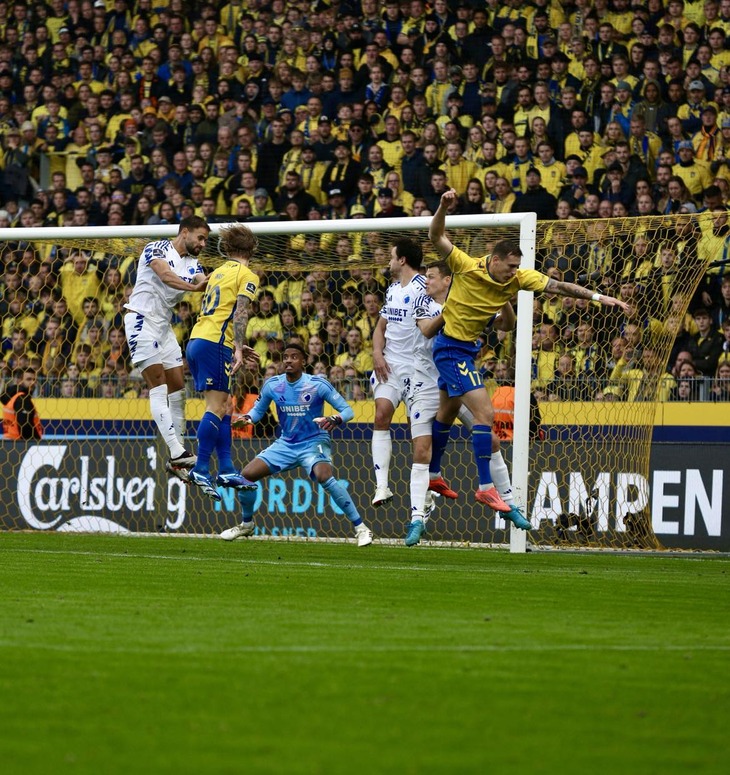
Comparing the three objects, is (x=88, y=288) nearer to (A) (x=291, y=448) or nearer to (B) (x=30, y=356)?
(B) (x=30, y=356)

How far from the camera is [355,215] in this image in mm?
18609

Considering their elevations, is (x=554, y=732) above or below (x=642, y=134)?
below

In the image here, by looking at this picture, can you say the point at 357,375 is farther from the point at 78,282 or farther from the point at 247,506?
the point at 78,282

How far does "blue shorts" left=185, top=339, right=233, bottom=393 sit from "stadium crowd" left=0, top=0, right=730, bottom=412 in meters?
3.41

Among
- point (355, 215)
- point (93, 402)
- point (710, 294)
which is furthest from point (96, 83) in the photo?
point (710, 294)

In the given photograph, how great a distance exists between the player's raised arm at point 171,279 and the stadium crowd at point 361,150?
10.6ft

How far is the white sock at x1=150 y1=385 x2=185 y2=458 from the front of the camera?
1142 centimetres

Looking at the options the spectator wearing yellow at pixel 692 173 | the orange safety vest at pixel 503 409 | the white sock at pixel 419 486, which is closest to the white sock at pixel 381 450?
the white sock at pixel 419 486

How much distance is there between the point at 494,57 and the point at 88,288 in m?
6.76

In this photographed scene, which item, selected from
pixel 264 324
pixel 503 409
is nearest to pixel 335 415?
pixel 503 409

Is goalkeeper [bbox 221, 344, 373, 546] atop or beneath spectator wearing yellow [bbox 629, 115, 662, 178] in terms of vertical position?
beneath

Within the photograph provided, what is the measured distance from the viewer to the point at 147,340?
11828 mm

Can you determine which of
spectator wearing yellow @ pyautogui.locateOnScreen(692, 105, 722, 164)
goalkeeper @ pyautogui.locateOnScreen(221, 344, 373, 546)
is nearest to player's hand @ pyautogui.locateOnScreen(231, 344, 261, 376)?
goalkeeper @ pyautogui.locateOnScreen(221, 344, 373, 546)

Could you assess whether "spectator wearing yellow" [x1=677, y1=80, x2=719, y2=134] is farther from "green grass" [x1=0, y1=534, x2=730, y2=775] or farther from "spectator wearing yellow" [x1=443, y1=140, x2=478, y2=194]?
"green grass" [x1=0, y1=534, x2=730, y2=775]
